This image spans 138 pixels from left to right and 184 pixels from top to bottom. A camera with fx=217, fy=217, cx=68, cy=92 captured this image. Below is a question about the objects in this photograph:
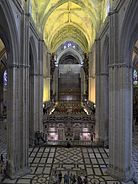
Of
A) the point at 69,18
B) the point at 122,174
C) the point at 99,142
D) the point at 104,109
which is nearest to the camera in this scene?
the point at 122,174

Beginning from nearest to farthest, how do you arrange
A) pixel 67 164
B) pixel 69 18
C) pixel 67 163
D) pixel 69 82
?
1. pixel 67 164
2. pixel 67 163
3. pixel 69 18
4. pixel 69 82

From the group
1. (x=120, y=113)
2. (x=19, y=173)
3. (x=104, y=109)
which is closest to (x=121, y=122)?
(x=120, y=113)

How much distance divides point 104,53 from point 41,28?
5752mm

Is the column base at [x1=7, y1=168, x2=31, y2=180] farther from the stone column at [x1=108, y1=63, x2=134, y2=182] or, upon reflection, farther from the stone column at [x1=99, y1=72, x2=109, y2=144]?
the stone column at [x1=99, y1=72, x2=109, y2=144]

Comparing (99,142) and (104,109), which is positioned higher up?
(104,109)

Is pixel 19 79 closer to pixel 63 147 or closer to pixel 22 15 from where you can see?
pixel 22 15

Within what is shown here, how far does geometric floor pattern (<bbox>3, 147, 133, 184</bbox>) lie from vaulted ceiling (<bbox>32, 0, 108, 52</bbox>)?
9984 mm

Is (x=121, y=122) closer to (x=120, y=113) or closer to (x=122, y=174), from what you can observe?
(x=120, y=113)

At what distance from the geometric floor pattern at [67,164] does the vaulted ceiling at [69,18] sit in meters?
9.98

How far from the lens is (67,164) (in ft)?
43.0

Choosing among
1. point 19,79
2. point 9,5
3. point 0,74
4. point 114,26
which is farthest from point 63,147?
point 0,74

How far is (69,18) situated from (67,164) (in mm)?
20679

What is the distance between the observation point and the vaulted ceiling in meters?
17.6

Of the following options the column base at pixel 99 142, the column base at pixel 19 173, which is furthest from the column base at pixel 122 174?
the column base at pixel 99 142
